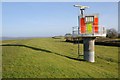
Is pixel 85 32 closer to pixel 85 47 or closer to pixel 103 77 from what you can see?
pixel 85 47

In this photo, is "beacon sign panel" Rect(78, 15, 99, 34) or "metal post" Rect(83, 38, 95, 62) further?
"metal post" Rect(83, 38, 95, 62)

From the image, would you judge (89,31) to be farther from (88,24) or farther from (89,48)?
(89,48)

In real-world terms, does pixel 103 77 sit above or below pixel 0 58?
below

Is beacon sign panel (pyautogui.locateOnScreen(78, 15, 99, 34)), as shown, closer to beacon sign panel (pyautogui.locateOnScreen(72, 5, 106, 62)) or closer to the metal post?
beacon sign panel (pyautogui.locateOnScreen(72, 5, 106, 62))

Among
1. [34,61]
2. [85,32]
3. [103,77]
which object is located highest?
[85,32]

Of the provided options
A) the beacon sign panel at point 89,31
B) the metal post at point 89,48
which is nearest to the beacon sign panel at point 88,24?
the beacon sign panel at point 89,31

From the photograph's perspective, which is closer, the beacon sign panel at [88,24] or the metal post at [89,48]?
the beacon sign panel at [88,24]

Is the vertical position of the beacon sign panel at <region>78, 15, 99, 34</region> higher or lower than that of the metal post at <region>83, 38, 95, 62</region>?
higher

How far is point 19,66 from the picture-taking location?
16.3m

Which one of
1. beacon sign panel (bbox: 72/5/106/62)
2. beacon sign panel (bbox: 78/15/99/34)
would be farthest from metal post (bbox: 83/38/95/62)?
beacon sign panel (bbox: 78/15/99/34)

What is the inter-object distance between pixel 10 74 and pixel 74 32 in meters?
12.5

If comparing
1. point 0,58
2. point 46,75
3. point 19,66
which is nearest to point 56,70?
point 46,75

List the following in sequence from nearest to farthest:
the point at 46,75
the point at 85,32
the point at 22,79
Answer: the point at 22,79, the point at 46,75, the point at 85,32

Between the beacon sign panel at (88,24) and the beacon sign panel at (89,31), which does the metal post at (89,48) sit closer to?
the beacon sign panel at (89,31)
